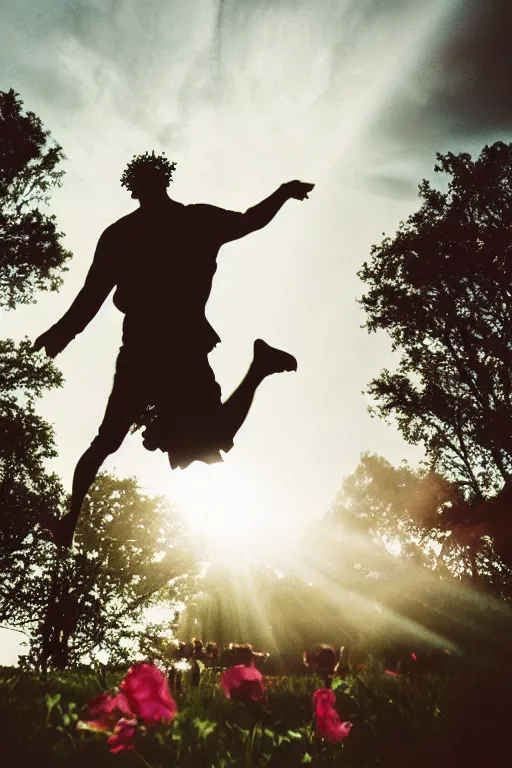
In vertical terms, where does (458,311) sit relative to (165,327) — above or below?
above

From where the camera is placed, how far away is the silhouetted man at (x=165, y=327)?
2.81 metres

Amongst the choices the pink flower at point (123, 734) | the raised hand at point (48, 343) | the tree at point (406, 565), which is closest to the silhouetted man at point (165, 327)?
the raised hand at point (48, 343)

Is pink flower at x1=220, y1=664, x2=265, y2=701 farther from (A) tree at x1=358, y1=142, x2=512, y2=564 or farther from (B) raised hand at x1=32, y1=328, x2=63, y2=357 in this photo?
(A) tree at x1=358, y1=142, x2=512, y2=564

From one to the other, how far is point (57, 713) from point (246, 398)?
3.35 m

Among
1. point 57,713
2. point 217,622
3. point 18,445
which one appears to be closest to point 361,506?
point 217,622

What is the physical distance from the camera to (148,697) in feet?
8.13

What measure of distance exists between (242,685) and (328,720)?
66 centimetres

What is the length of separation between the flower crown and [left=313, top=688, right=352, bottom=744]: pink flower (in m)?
3.93

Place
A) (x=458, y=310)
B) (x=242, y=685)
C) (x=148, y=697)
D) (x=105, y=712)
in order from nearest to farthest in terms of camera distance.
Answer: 1. (x=148, y=697)
2. (x=105, y=712)
3. (x=242, y=685)
4. (x=458, y=310)

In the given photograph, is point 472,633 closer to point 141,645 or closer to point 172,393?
point 172,393

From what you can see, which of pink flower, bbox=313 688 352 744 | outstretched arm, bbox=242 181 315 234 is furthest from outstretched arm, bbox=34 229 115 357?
pink flower, bbox=313 688 352 744

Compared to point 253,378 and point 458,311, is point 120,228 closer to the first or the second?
point 253,378

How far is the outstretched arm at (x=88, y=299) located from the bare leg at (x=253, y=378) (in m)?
1.17

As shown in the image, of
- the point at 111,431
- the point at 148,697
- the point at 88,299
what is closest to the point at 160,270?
the point at 88,299
